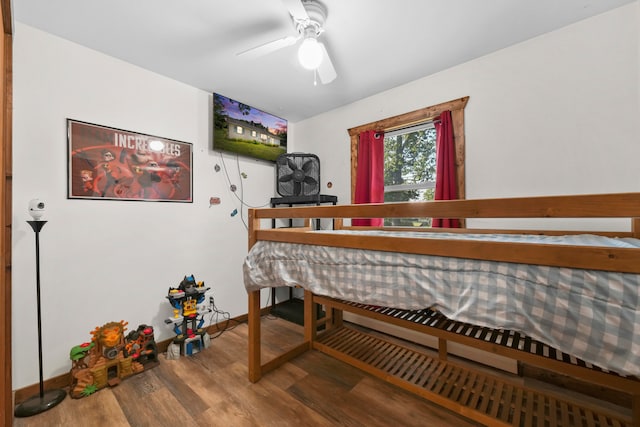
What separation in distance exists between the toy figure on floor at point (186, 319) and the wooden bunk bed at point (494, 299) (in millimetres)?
706

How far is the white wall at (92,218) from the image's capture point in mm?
1579

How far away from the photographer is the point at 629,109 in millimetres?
1538

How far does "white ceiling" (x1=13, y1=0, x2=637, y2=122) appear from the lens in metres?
1.50

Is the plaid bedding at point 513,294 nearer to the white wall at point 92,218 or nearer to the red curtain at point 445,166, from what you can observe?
the red curtain at point 445,166

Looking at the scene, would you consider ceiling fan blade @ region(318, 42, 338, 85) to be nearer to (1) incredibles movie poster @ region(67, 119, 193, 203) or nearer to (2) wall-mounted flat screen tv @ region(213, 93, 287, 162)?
(2) wall-mounted flat screen tv @ region(213, 93, 287, 162)

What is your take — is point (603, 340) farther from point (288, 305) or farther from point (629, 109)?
point (288, 305)

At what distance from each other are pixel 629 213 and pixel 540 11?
62.7 inches

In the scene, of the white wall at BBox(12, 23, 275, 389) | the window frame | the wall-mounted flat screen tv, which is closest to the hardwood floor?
the white wall at BBox(12, 23, 275, 389)

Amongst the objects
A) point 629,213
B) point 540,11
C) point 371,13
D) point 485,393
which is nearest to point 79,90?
point 371,13

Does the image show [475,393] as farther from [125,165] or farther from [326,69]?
[125,165]

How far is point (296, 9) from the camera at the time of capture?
4.36 feet

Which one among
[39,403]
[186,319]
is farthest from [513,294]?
[39,403]

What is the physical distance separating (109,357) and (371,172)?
2.61 meters

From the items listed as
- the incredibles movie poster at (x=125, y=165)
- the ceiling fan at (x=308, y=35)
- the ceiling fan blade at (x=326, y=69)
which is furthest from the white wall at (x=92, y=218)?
the ceiling fan blade at (x=326, y=69)
